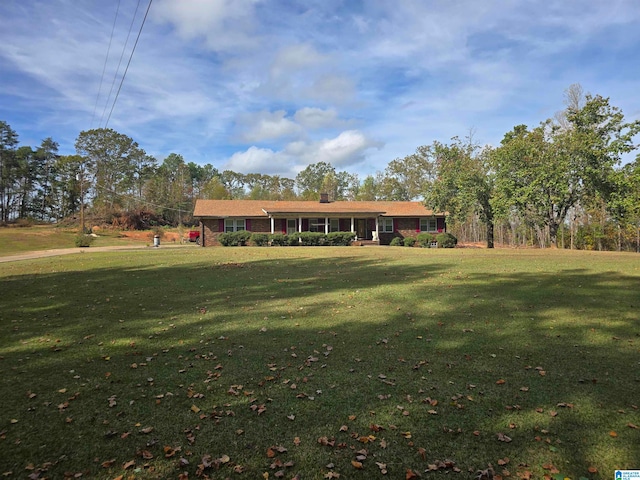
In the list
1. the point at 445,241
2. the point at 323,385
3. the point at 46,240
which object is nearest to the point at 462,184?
the point at 445,241

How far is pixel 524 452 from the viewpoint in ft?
10.1

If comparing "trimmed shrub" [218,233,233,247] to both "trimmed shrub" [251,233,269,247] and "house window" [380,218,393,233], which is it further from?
"house window" [380,218,393,233]

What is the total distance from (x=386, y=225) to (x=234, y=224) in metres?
14.0

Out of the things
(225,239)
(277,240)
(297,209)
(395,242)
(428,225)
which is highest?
(297,209)

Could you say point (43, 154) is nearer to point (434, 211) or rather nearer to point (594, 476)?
point (434, 211)

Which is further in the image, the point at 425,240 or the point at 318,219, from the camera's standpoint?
the point at 318,219

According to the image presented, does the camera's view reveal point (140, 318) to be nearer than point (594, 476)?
No

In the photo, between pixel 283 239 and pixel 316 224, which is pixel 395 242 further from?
pixel 283 239

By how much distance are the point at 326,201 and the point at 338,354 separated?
3430 cm

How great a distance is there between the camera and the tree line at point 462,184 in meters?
25.0

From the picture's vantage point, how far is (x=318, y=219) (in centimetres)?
3566

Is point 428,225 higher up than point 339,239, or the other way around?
point 428,225

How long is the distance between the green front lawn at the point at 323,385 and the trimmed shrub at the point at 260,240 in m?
20.8

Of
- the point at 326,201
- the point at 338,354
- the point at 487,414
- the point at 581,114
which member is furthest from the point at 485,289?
the point at 326,201
